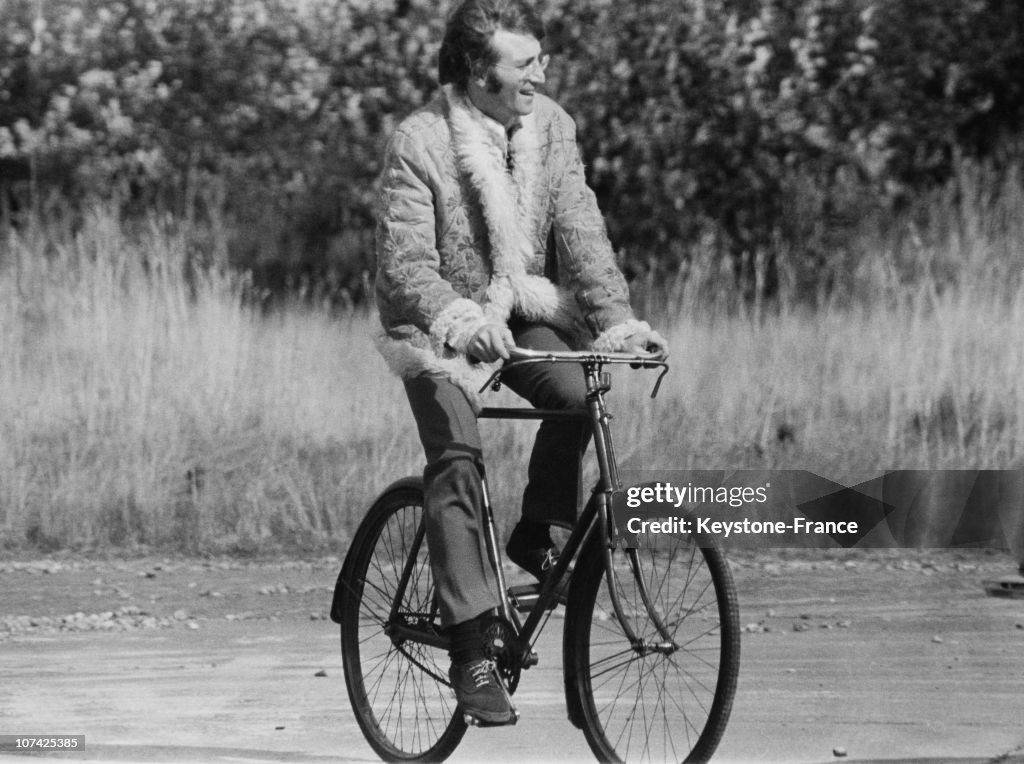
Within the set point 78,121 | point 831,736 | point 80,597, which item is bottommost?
point 80,597

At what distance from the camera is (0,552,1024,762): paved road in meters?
5.80

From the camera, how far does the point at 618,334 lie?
5.42m

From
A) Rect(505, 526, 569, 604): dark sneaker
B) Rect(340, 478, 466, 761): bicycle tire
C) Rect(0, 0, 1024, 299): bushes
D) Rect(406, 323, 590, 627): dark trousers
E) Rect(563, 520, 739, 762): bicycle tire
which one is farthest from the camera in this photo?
Rect(0, 0, 1024, 299): bushes

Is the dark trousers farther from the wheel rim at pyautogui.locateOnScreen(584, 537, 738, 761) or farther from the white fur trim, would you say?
the wheel rim at pyautogui.locateOnScreen(584, 537, 738, 761)

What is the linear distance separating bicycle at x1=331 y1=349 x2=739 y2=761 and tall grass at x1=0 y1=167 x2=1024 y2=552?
3822 millimetres

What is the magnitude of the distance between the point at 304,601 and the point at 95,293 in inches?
169

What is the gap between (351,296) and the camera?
1470 cm

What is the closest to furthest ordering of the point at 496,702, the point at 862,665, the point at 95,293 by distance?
the point at 496,702 < the point at 862,665 < the point at 95,293

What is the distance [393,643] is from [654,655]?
785mm

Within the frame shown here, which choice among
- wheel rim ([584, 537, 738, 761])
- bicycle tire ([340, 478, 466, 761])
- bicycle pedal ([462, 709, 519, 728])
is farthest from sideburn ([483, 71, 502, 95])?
bicycle pedal ([462, 709, 519, 728])

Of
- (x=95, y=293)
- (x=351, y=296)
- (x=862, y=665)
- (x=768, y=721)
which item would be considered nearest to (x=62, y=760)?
(x=768, y=721)

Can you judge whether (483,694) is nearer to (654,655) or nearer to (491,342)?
(654,655)

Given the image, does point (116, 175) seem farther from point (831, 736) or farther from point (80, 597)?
point (831, 736)

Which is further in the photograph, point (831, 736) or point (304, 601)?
point (304, 601)
